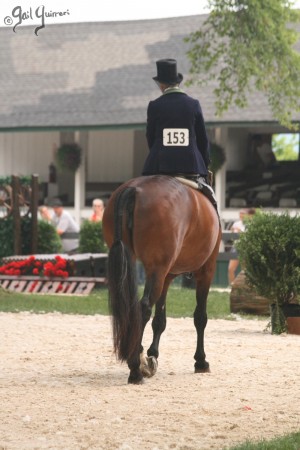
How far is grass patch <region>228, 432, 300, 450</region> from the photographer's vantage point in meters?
6.59

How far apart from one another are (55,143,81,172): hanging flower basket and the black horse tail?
77.1 ft

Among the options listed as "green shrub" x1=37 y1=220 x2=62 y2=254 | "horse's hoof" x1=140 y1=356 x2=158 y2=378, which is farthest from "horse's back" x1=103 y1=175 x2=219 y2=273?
"green shrub" x1=37 y1=220 x2=62 y2=254

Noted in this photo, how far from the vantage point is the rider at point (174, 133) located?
405 inches

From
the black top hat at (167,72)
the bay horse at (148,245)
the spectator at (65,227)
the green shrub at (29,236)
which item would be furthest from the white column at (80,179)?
the bay horse at (148,245)

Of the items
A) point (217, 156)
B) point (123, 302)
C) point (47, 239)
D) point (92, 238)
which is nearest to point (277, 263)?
point (123, 302)

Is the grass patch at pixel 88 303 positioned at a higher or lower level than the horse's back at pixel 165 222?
lower

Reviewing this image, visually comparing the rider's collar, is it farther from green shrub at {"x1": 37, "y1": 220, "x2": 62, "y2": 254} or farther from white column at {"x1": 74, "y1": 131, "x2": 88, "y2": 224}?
white column at {"x1": 74, "y1": 131, "x2": 88, "y2": 224}

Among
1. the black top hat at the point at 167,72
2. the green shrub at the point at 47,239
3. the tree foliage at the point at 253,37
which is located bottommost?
the green shrub at the point at 47,239

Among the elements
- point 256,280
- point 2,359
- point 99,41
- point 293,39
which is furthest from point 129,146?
point 2,359

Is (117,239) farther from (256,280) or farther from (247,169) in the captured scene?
(247,169)

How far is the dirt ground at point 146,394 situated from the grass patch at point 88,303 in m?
3.07

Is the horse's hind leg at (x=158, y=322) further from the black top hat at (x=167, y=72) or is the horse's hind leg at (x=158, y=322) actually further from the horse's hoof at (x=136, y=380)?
the black top hat at (x=167, y=72)

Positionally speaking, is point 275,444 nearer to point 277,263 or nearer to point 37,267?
point 277,263

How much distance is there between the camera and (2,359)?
11.1 meters
